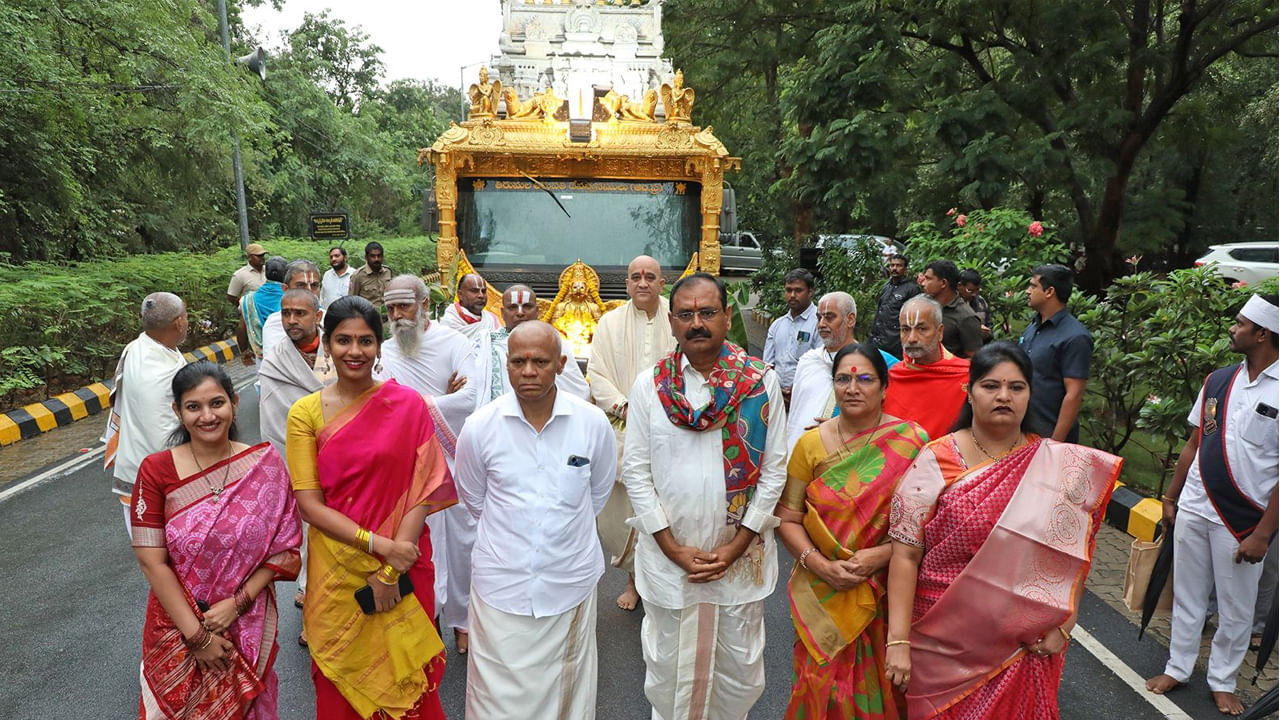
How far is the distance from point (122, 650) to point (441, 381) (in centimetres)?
201

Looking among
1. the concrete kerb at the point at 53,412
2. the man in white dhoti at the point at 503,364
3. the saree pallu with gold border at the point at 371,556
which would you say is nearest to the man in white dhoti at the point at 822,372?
the man in white dhoti at the point at 503,364

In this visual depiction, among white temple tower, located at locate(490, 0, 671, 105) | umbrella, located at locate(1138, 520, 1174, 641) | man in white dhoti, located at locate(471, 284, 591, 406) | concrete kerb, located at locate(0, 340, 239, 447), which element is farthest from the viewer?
white temple tower, located at locate(490, 0, 671, 105)

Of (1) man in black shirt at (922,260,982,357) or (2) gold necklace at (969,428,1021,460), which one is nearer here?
(2) gold necklace at (969,428,1021,460)

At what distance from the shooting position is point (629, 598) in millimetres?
4840

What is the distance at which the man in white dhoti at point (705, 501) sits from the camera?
119 inches

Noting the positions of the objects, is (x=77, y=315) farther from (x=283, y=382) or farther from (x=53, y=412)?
(x=283, y=382)

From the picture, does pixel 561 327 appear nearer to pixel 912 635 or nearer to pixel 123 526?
pixel 123 526

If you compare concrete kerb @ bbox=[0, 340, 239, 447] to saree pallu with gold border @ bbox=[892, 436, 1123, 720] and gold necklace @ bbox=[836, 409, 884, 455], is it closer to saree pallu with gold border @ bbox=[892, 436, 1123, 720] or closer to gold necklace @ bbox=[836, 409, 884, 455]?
gold necklace @ bbox=[836, 409, 884, 455]

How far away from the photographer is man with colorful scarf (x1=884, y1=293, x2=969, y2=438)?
13.5ft

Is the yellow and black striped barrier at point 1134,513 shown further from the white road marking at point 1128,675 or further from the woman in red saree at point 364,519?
the woman in red saree at point 364,519

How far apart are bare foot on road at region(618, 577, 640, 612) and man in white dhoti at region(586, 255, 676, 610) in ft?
0.68

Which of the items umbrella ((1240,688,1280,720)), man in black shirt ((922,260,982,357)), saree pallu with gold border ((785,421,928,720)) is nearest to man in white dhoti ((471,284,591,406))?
saree pallu with gold border ((785,421,928,720))

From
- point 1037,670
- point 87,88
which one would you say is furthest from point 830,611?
point 87,88

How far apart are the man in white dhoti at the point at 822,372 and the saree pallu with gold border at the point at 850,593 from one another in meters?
1.27
